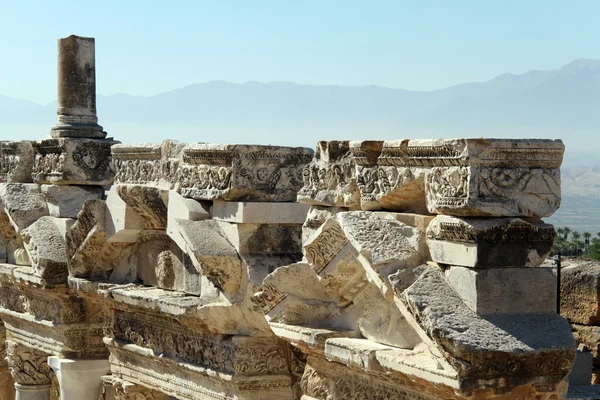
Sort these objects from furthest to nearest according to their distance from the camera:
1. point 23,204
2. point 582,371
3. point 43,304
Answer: point 23,204 < point 43,304 < point 582,371

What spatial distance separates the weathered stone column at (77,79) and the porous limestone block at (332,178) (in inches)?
199

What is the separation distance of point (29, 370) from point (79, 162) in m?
2.60

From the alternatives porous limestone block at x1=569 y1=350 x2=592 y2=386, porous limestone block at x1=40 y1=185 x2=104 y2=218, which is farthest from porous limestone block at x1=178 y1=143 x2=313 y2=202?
porous limestone block at x1=40 y1=185 x2=104 y2=218

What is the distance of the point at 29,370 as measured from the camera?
12.6 meters

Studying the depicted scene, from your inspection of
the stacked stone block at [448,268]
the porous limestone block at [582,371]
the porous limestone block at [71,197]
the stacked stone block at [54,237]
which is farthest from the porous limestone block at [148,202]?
the porous limestone block at [582,371]

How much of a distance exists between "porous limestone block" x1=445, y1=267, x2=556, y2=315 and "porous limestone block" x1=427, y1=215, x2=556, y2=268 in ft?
0.14

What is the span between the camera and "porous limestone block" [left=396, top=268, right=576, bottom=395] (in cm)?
573

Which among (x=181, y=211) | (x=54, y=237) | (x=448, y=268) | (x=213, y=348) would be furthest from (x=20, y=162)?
(x=448, y=268)

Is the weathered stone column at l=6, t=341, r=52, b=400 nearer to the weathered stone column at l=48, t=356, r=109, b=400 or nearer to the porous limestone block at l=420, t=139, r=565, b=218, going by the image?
the weathered stone column at l=48, t=356, r=109, b=400

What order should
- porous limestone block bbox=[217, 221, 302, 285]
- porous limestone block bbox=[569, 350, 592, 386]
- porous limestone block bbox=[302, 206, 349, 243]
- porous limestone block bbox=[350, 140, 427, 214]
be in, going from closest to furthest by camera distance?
porous limestone block bbox=[350, 140, 427, 214]
porous limestone block bbox=[302, 206, 349, 243]
porous limestone block bbox=[217, 221, 302, 285]
porous limestone block bbox=[569, 350, 592, 386]

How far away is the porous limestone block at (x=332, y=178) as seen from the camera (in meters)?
7.18

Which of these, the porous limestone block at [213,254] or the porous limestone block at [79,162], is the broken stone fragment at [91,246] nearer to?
the porous limestone block at [79,162]

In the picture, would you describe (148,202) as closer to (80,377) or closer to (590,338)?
(80,377)

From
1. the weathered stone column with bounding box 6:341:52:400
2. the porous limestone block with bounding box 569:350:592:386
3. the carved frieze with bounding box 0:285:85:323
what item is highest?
the carved frieze with bounding box 0:285:85:323
